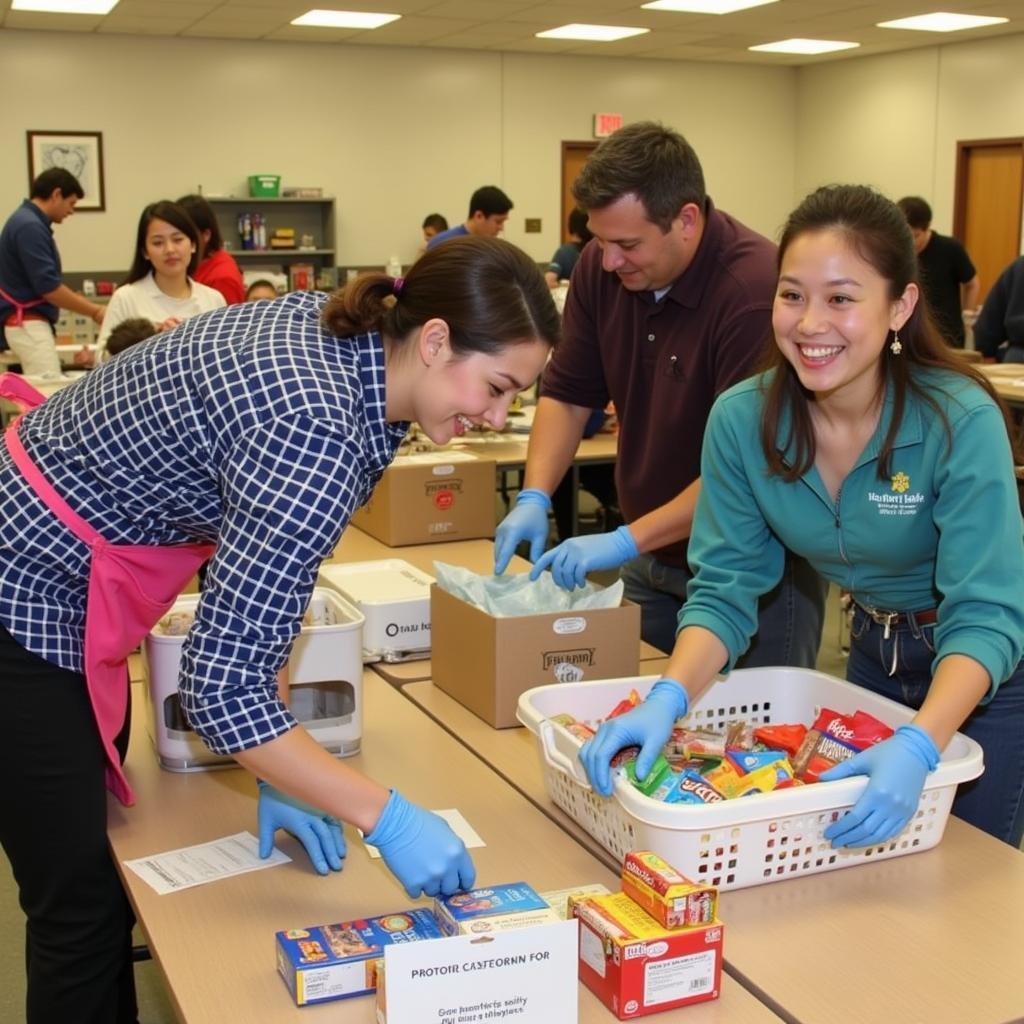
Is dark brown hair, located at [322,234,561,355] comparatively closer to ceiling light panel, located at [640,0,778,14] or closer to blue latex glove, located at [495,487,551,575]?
blue latex glove, located at [495,487,551,575]

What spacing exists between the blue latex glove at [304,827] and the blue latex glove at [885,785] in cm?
57

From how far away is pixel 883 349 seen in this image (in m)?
1.67

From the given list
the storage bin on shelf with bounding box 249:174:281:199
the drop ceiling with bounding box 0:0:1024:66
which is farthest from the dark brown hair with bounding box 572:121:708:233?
the storage bin on shelf with bounding box 249:174:281:199

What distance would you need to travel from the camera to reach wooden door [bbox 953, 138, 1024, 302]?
9.53 m

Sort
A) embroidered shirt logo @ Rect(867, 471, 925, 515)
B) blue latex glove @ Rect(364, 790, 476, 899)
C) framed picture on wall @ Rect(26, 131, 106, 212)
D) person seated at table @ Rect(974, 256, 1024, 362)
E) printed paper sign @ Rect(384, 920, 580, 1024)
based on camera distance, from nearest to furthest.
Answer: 1. printed paper sign @ Rect(384, 920, 580, 1024)
2. blue latex glove @ Rect(364, 790, 476, 899)
3. embroidered shirt logo @ Rect(867, 471, 925, 515)
4. person seated at table @ Rect(974, 256, 1024, 362)
5. framed picture on wall @ Rect(26, 131, 106, 212)

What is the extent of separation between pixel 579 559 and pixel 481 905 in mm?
948

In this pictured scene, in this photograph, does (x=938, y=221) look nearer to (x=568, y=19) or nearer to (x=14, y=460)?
(x=568, y=19)

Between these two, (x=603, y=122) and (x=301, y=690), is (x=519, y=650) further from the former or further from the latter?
(x=603, y=122)

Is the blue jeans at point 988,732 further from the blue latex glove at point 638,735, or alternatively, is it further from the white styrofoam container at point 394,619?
the white styrofoam container at point 394,619

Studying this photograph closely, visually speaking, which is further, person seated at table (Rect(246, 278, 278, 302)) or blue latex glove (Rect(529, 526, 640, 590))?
person seated at table (Rect(246, 278, 278, 302))

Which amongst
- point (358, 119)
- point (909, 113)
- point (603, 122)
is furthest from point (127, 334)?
point (909, 113)

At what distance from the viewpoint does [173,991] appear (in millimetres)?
1229

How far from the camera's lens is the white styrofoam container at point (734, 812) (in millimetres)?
1357

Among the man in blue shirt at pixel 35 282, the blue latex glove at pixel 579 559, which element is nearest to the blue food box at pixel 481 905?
the blue latex glove at pixel 579 559
